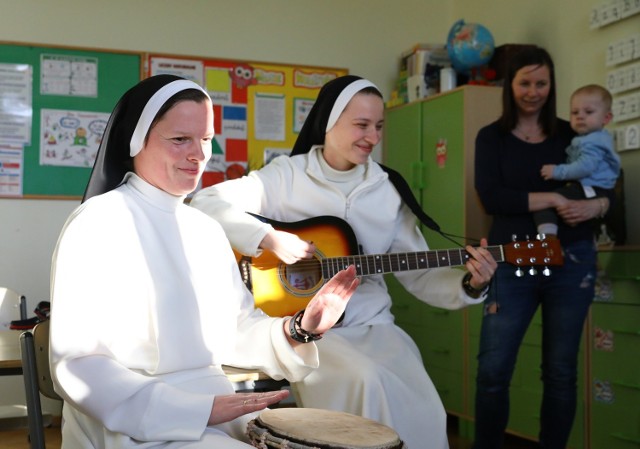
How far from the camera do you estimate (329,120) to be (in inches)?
124

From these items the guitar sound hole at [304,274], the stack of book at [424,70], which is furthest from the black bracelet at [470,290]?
the stack of book at [424,70]

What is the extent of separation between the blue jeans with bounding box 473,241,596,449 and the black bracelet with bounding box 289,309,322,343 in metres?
1.43

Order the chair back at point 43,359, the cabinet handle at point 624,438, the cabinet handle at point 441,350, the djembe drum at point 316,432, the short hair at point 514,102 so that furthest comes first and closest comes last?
the cabinet handle at point 441,350, the cabinet handle at point 624,438, the short hair at point 514,102, the chair back at point 43,359, the djembe drum at point 316,432

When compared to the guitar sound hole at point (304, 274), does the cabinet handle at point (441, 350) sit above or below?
below

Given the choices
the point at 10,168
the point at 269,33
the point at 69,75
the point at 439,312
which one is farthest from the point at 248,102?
the point at 439,312

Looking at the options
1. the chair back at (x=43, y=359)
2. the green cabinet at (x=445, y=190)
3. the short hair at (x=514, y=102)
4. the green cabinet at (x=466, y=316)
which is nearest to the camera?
the chair back at (x=43, y=359)

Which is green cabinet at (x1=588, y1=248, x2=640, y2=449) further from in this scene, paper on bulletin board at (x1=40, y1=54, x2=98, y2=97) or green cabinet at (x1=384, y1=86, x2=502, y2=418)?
paper on bulletin board at (x1=40, y1=54, x2=98, y2=97)

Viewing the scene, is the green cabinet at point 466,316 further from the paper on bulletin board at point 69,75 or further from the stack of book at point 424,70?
the paper on bulletin board at point 69,75

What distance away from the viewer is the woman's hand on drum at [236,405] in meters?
1.81

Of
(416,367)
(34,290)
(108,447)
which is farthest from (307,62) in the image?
(108,447)

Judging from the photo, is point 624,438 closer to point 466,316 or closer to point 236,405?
point 466,316

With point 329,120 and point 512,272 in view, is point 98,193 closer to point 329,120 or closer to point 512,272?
point 329,120

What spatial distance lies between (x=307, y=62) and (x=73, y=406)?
185 inches

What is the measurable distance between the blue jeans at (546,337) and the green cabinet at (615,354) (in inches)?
21.8
